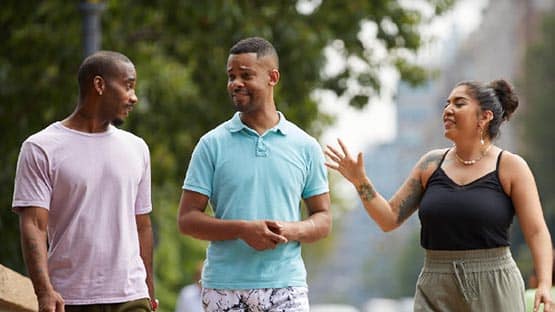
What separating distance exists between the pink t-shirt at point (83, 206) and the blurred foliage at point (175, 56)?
10.8 m

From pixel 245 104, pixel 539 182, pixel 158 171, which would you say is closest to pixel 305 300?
pixel 245 104

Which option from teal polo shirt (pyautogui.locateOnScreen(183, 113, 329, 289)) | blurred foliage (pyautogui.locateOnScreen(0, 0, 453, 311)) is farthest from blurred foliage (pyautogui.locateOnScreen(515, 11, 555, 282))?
teal polo shirt (pyautogui.locateOnScreen(183, 113, 329, 289))

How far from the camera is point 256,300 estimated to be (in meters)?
6.75

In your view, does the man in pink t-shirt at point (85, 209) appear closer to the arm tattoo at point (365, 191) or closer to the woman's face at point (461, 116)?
the arm tattoo at point (365, 191)

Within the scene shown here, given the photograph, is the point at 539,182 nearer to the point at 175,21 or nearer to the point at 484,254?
the point at 175,21

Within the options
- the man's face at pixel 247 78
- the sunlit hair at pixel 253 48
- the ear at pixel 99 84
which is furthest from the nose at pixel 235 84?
the ear at pixel 99 84

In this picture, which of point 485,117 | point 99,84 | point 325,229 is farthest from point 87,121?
point 485,117

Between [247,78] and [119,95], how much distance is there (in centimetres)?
58

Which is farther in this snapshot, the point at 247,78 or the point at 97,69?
the point at 247,78

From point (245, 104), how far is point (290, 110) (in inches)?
533

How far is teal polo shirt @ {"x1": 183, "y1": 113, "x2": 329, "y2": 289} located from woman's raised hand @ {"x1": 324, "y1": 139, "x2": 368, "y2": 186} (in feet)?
1.99

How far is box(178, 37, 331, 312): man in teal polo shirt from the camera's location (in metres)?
6.75

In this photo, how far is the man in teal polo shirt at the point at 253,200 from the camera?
675cm

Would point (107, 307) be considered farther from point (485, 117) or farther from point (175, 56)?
point (175, 56)
